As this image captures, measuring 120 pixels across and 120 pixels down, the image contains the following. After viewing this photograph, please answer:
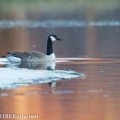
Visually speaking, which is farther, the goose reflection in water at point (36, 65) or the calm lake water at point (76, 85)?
the goose reflection in water at point (36, 65)

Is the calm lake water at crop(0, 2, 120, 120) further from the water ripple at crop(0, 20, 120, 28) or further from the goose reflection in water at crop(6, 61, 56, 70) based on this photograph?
the water ripple at crop(0, 20, 120, 28)

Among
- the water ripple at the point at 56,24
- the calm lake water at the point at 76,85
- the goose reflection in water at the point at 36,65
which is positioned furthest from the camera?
the water ripple at the point at 56,24

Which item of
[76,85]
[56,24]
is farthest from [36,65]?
[56,24]

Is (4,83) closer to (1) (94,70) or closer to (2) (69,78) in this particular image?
(2) (69,78)

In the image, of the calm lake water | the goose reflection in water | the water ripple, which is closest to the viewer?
the calm lake water

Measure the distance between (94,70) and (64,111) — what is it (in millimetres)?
5193

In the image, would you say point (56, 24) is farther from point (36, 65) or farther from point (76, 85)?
point (76, 85)

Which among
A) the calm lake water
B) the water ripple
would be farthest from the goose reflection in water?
the water ripple

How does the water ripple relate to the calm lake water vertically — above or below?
above

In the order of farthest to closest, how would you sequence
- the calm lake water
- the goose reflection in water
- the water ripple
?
the water ripple
the goose reflection in water
the calm lake water

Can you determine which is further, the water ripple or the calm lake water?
the water ripple

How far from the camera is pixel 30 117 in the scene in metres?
11.0

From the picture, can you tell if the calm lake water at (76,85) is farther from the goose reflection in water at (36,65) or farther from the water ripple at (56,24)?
the water ripple at (56,24)

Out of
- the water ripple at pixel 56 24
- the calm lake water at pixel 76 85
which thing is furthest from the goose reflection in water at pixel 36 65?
A: the water ripple at pixel 56 24
